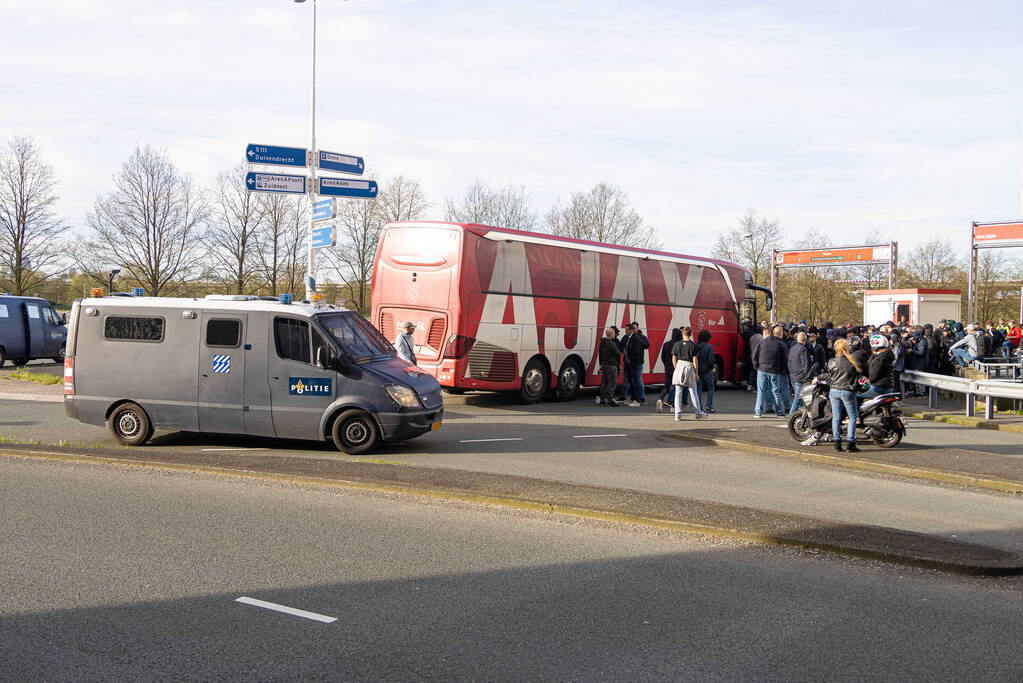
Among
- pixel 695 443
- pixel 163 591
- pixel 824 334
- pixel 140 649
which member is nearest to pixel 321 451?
pixel 695 443

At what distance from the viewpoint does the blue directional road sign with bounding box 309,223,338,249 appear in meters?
17.7

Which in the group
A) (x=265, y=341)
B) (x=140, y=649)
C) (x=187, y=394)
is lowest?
(x=140, y=649)

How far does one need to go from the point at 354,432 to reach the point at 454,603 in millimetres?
6307

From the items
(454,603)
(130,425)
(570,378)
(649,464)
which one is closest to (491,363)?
(570,378)

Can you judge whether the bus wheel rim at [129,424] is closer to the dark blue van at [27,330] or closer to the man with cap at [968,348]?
the man with cap at [968,348]

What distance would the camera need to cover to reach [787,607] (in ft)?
→ 17.9

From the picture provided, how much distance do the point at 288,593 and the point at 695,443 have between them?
28.4 ft

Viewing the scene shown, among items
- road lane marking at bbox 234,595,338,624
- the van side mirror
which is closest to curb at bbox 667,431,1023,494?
the van side mirror

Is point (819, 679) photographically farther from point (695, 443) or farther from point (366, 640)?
point (695, 443)

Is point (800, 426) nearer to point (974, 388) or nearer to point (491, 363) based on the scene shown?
point (974, 388)

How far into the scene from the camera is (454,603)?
18.0 ft

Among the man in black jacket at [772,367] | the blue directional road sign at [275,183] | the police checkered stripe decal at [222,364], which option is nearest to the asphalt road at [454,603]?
the police checkered stripe decal at [222,364]

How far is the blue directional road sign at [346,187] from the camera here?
18.3 meters

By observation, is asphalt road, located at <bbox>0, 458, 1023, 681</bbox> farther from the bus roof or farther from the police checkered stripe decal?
the bus roof
